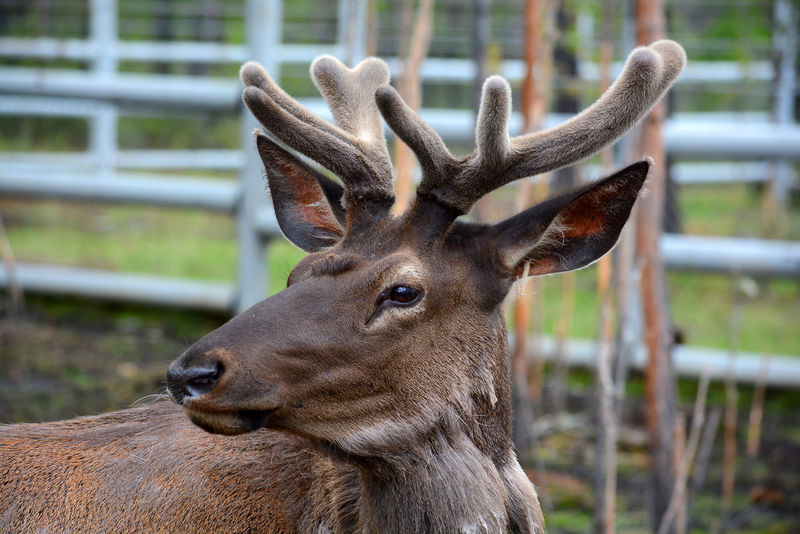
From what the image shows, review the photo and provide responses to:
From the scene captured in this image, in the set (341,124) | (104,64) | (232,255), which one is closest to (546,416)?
(341,124)

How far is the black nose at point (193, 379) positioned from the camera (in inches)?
97.7

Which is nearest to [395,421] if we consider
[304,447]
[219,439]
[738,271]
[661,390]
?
[304,447]

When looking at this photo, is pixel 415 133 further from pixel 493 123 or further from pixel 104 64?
pixel 104 64

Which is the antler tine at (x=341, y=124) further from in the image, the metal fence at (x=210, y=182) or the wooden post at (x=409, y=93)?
the metal fence at (x=210, y=182)

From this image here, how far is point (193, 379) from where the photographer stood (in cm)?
249

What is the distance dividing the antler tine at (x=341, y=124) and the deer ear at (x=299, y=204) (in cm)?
22

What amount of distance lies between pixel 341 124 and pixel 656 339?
5.86ft

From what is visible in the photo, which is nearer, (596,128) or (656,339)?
(596,128)

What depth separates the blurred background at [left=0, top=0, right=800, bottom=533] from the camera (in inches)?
188

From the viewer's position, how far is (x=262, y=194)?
6.92 metres

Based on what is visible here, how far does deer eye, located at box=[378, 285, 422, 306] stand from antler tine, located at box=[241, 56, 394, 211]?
13.0 inches

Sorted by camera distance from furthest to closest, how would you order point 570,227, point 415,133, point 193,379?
point 570,227
point 415,133
point 193,379

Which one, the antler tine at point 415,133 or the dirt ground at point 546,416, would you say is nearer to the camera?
the antler tine at point 415,133

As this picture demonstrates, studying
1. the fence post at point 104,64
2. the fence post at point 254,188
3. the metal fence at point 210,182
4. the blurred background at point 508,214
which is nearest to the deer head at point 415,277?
the blurred background at point 508,214
